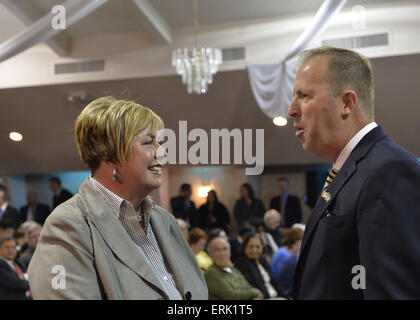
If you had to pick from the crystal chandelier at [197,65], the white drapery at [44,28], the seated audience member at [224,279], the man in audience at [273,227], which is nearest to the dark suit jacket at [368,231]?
the seated audience member at [224,279]

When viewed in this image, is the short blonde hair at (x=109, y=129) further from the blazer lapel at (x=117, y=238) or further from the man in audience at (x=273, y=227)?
the man in audience at (x=273, y=227)

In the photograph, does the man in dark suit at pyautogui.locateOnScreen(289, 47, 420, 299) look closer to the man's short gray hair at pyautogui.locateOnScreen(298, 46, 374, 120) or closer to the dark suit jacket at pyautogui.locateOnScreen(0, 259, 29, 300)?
the man's short gray hair at pyautogui.locateOnScreen(298, 46, 374, 120)

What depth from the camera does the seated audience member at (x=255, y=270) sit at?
4.75 metres

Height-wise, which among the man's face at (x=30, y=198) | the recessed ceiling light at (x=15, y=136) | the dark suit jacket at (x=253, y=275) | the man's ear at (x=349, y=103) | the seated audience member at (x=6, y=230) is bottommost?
the dark suit jacket at (x=253, y=275)

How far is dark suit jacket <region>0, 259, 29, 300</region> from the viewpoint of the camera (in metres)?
3.98

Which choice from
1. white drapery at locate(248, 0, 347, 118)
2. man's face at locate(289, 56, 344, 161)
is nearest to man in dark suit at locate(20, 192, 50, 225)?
white drapery at locate(248, 0, 347, 118)

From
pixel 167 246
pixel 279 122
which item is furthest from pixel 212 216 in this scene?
pixel 167 246

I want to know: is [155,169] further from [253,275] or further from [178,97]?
[178,97]

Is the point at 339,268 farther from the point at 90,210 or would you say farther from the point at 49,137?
the point at 49,137

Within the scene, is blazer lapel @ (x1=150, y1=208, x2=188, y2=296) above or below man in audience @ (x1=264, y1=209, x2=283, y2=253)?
above

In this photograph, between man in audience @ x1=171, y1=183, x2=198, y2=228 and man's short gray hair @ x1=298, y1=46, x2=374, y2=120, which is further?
man in audience @ x1=171, y1=183, x2=198, y2=228

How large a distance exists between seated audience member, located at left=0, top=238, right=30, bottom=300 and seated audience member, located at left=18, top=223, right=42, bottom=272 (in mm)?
304

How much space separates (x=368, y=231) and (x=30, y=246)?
173 inches

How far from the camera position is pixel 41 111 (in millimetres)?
7711
